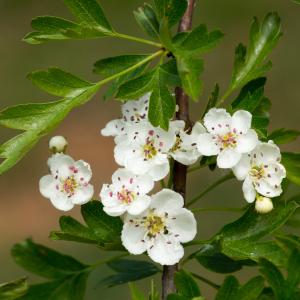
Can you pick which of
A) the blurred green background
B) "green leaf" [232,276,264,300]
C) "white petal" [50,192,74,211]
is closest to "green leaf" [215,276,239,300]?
"green leaf" [232,276,264,300]

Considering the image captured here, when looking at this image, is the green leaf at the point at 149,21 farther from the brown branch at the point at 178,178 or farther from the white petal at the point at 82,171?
the white petal at the point at 82,171

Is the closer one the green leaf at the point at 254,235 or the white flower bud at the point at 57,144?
the green leaf at the point at 254,235

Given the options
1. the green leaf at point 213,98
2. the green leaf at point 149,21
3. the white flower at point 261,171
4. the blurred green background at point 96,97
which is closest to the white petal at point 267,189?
the white flower at point 261,171

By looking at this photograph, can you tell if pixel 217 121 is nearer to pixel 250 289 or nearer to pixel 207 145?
pixel 207 145

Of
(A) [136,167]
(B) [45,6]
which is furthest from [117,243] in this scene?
(B) [45,6]

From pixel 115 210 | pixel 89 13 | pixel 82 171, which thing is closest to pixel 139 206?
pixel 115 210

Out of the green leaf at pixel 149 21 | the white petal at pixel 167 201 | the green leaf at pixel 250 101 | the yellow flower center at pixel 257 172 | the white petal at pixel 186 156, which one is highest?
the green leaf at pixel 149 21

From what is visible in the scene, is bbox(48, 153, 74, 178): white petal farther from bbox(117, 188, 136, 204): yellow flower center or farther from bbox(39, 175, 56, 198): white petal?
bbox(117, 188, 136, 204): yellow flower center
